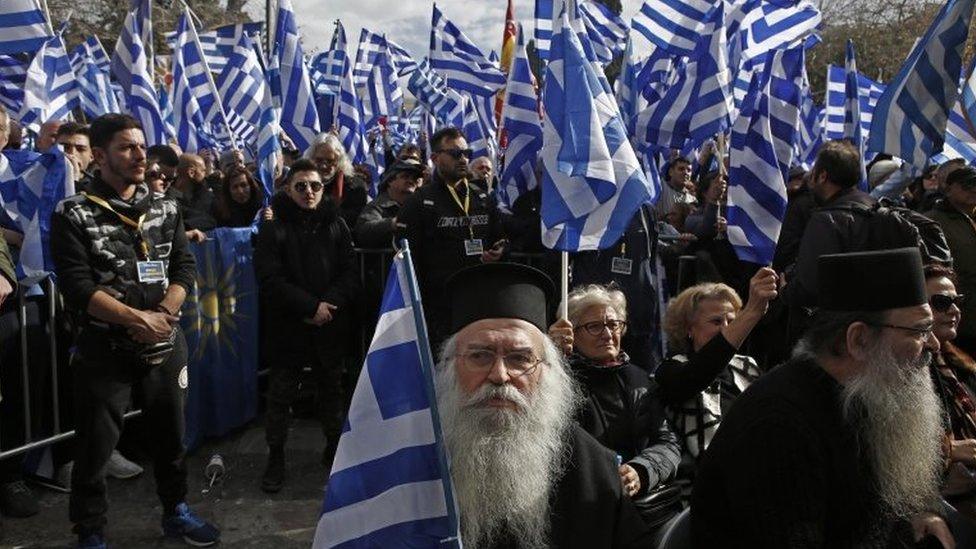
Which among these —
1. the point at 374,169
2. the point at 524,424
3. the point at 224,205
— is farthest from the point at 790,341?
the point at 374,169

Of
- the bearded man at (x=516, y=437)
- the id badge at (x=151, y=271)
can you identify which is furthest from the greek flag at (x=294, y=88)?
the bearded man at (x=516, y=437)

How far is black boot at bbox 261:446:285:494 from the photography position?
547 centimetres

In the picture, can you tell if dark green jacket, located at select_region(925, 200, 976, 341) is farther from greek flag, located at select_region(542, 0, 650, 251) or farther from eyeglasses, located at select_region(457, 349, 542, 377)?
eyeglasses, located at select_region(457, 349, 542, 377)

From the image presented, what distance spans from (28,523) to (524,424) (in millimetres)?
3685

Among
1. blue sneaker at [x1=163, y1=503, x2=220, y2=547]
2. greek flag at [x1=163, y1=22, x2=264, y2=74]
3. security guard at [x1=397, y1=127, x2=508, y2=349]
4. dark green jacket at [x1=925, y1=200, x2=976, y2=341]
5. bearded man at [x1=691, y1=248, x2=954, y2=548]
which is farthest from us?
greek flag at [x1=163, y1=22, x2=264, y2=74]

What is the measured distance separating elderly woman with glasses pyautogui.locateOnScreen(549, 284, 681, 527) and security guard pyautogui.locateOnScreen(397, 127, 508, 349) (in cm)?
209

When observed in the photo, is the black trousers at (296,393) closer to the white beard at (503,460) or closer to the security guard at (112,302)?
the security guard at (112,302)

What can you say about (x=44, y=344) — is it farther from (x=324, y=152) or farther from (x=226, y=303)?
(x=324, y=152)

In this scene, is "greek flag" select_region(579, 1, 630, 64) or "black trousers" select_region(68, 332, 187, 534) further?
"greek flag" select_region(579, 1, 630, 64)

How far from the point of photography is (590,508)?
8.54 feet

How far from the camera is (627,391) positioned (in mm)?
3822

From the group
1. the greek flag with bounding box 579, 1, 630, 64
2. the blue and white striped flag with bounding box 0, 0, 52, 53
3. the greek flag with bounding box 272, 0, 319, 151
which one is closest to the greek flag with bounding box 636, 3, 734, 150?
the greek flag with bounding box 579, 1, 630, 64

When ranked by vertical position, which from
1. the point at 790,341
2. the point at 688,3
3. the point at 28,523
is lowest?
the point at 28,523

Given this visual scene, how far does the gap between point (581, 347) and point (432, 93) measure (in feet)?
40.4
